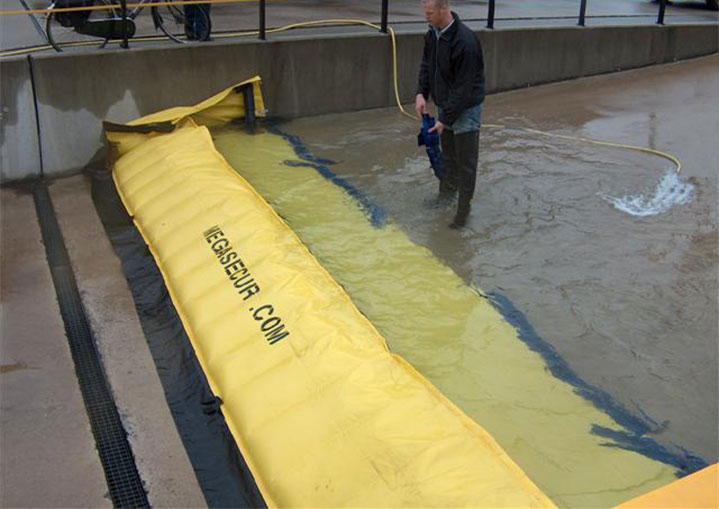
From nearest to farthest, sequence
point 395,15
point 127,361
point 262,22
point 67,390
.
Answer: point 67,390, point 127,361, point 262,22, point 395,15

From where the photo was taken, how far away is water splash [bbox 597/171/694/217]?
6173mm

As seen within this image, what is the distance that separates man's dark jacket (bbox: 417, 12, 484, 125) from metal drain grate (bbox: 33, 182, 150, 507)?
289 cm

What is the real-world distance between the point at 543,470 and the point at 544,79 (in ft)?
25.4

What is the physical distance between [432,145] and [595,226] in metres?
1.38

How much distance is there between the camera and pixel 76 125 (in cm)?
723

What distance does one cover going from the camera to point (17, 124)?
274 inches

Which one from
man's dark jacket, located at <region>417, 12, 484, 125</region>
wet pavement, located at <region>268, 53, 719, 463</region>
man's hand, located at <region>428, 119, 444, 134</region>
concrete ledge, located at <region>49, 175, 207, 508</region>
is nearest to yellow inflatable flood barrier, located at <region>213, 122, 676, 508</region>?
wet pavement, located at <region>268, 53, 719, 463</region>

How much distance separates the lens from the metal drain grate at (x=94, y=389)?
148 inches

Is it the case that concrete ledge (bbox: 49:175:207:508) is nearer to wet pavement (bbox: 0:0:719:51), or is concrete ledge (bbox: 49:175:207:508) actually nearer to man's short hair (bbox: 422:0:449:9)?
wet pavement (bbox: 0:0:719:51)

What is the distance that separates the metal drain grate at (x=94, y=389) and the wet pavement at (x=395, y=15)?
251 centimetres

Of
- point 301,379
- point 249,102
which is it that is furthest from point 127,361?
point 249,102

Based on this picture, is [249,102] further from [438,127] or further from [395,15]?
[395,15]

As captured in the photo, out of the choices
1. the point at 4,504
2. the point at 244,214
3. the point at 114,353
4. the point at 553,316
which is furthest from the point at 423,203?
the point at 4,504

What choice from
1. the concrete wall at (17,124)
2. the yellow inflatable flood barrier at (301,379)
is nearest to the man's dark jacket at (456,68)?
the yellow inflatable flood barrier at (301,379)
